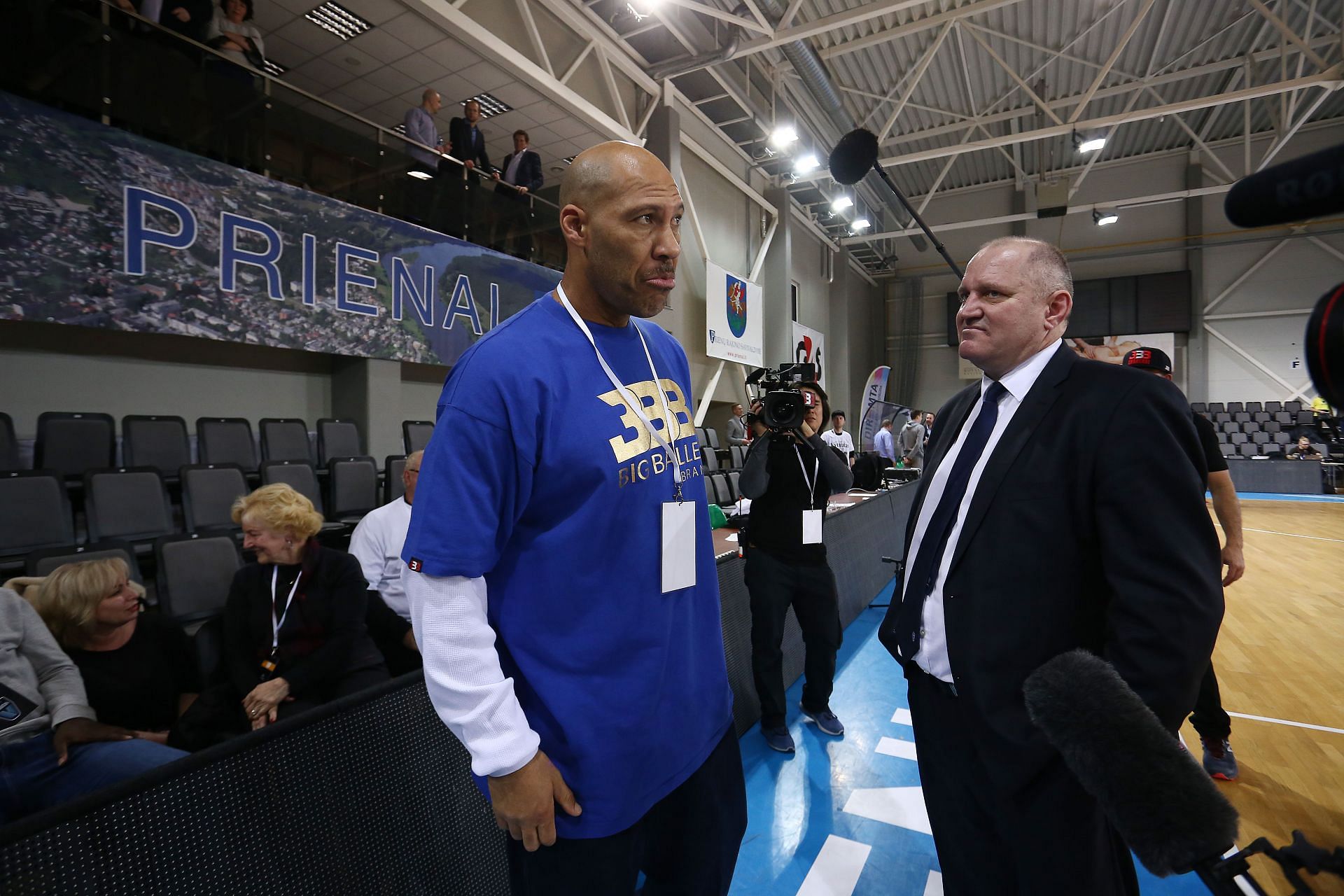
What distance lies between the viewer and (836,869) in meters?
1.99

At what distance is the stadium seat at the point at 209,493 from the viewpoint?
12.5 feet

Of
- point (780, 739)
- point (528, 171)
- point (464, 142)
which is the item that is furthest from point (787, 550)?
point (528, 171)

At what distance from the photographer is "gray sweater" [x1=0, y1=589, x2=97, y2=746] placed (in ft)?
5.51

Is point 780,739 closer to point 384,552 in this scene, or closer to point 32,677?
point 384,552

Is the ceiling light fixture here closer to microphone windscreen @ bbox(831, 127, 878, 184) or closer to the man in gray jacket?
microphone windscreen @ bbox(831, 127, 878, 184)

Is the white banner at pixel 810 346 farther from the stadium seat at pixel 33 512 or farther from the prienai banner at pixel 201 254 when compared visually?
the stadium seat at pixel 33 512

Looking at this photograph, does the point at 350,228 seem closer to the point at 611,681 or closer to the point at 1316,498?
the point at 611,681

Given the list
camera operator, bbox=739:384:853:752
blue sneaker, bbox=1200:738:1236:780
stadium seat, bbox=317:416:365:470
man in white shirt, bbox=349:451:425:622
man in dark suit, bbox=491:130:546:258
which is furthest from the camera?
man in dark suit, bbox=491:130:546:258

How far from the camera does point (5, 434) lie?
3.72 m

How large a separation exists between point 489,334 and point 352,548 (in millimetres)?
2560

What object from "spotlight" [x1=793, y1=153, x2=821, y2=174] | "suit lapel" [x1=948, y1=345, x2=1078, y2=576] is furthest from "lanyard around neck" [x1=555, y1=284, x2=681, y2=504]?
"spotlight" [x1=793, y1=153, x2=821, y2=174]

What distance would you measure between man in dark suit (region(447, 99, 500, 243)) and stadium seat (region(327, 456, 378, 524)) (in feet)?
9.39

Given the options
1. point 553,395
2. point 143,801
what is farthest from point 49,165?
point 553,395

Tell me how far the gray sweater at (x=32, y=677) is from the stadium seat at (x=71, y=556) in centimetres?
49
